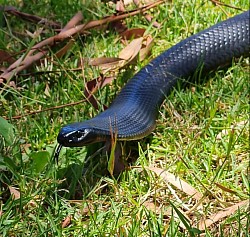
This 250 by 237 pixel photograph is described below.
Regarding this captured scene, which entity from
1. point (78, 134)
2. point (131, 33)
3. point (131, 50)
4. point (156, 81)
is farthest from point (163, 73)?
point (78, 134)

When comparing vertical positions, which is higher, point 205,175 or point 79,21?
point 79,21

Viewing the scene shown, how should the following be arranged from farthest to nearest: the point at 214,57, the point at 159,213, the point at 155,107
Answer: the point at 214,57
the point at 155,107
the point at 159,213

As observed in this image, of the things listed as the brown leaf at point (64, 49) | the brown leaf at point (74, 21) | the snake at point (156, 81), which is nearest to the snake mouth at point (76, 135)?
the snake at point (156, 81)

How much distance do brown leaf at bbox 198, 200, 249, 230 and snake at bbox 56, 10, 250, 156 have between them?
1.42ft

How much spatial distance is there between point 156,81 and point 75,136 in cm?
81

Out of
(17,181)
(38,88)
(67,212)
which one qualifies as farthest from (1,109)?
(67,212)

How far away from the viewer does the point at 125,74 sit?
299 centimetres

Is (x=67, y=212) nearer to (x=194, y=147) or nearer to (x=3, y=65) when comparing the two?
(x=194, y=147)

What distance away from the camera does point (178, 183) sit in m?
2.31

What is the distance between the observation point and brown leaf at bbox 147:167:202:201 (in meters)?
2.26

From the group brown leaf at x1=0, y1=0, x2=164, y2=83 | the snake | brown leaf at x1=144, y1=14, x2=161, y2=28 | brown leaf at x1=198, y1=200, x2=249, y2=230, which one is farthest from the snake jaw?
brown leaf at x1=144, y1=14, x2=161, y2=28

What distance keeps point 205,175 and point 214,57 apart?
92 cm

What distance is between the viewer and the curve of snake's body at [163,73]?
7.93 ft

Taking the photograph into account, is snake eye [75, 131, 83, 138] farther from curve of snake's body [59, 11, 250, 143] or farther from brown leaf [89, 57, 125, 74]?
brown leaf [89, 57, 125, 74]
